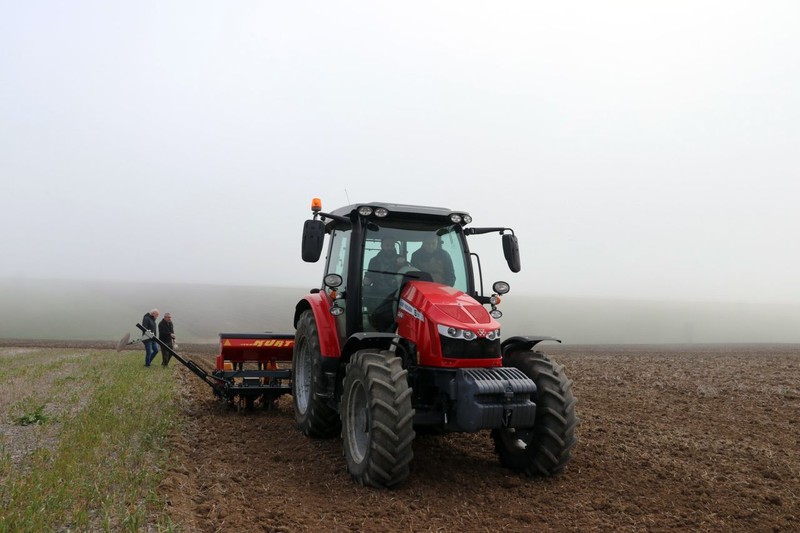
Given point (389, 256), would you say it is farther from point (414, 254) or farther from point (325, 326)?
point (325, 326)

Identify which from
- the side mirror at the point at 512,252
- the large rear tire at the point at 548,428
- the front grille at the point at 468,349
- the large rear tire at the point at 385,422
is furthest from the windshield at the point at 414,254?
the large rear tire at the point at 548,428

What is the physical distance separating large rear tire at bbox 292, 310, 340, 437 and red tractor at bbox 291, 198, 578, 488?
17mm

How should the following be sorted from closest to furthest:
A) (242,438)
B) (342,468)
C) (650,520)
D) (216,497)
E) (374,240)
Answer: (650,520) < (216,497) < (342,468) < (374,240) < (242,438)

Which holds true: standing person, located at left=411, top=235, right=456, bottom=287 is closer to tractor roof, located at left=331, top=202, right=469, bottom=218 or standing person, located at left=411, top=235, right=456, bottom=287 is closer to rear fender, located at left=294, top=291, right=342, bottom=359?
tractor roof, located at left=331, top=202, right=469, bottom=218

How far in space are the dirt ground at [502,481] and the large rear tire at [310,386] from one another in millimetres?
181

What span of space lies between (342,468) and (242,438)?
5.84 feet

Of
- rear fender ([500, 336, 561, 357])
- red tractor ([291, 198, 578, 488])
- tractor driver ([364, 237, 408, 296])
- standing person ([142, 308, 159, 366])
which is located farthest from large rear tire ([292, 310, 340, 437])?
standing person ([142, 308, 159, 366])

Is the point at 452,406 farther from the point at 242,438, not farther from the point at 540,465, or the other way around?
the point at 242,438

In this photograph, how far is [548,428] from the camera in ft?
17.9

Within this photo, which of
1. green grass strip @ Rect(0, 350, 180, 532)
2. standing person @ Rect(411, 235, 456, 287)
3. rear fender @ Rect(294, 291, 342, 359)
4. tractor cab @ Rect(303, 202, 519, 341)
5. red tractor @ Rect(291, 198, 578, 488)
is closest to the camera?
green grass strip @ Rect(0, 350, 180, 532)

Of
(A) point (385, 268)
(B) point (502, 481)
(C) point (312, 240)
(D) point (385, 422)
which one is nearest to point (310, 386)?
(A) point (385, 268)

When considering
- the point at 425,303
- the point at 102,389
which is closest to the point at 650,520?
the point at 425,303

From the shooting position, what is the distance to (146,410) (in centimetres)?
857

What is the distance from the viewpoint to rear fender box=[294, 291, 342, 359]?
671cm
